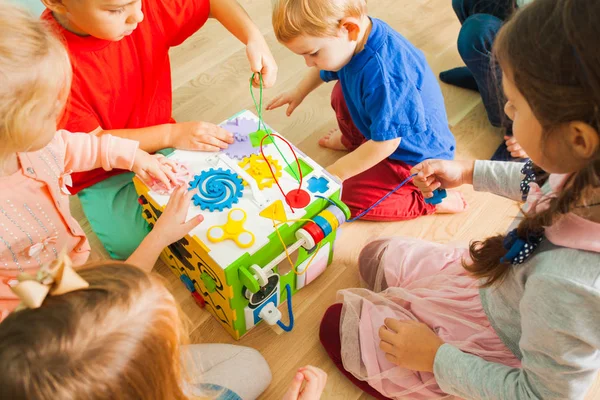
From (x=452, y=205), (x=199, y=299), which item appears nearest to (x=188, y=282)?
(x=199, y=299)

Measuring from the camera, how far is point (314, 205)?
2.81 ft

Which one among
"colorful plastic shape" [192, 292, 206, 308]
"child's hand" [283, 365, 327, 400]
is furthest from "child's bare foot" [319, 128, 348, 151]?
"child's hand" [283, 365, 327, 400]

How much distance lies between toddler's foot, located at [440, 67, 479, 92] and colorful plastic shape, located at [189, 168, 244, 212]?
0.91 metres

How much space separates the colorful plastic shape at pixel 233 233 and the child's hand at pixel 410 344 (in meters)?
0.29

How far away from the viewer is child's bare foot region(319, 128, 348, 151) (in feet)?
4.32

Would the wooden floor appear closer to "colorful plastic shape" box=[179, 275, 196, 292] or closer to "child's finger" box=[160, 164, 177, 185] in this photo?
"colorful plastic shape" box=[179, 275, 196, 292]

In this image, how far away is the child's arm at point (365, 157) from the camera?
100 cm

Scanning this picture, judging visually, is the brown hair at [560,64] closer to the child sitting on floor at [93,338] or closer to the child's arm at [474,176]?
the child's arm at [474,176]

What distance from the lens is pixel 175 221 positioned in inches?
30.9

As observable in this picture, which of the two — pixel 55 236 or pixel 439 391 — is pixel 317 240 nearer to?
pixel 439 391

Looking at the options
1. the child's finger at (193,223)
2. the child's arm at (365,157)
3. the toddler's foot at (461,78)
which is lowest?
the toddler's foot at (461,78)

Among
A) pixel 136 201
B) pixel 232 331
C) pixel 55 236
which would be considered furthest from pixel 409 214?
pixel 55 236

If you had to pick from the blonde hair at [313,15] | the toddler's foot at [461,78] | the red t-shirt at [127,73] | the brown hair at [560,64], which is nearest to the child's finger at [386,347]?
the brown hair at [560,64]

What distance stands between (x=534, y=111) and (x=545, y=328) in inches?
10.8
